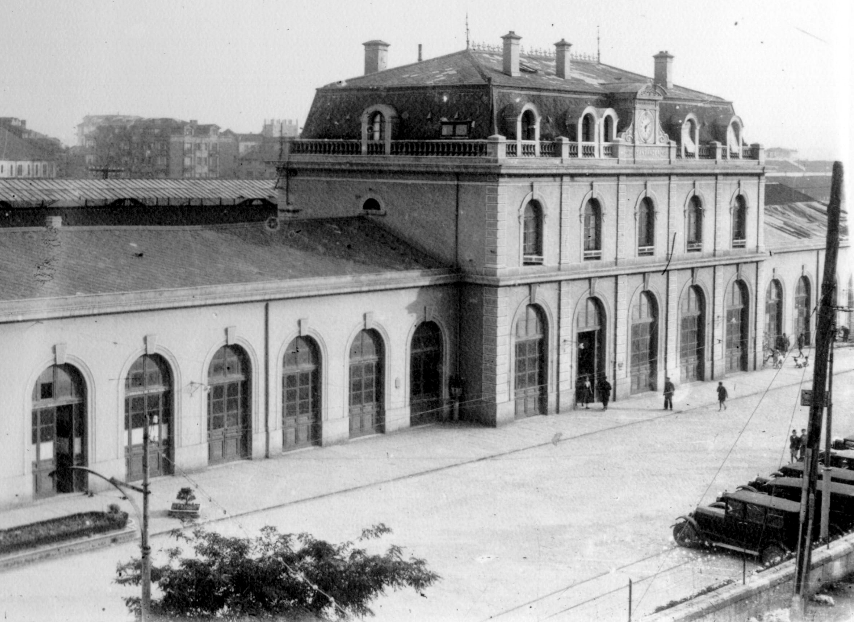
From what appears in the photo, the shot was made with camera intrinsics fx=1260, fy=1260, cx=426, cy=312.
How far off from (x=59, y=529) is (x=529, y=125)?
22.5 metres

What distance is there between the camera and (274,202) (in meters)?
59.2

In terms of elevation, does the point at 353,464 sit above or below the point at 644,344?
below

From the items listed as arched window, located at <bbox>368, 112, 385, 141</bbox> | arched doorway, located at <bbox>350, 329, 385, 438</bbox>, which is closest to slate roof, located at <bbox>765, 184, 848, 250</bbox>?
arched window, located at <bbox>368, 112, 385, 141</bbox>

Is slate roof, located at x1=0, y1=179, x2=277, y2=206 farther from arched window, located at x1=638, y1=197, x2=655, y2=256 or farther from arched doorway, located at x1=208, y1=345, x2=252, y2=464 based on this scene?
arched window, located at x1=638, y1=197, x2=655, y2=256

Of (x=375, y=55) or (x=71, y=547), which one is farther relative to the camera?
(x=375, y=55)

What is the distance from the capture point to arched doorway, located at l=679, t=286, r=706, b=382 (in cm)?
5091

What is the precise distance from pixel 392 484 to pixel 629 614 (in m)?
11.0

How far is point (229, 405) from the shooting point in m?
36.4

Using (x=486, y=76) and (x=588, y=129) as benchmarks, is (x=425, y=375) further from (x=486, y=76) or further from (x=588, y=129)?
(x=588, y=129)

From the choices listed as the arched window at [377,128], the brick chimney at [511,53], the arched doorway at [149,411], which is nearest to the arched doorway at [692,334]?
the brick chimney at [511,53]

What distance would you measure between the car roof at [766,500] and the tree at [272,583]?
397 inches

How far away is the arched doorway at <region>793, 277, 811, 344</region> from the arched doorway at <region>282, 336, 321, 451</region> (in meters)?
30.0

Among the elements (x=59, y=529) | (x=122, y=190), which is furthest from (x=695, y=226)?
(x=59, y=529)

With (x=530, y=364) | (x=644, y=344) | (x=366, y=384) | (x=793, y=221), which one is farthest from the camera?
(x=793, y=221)
